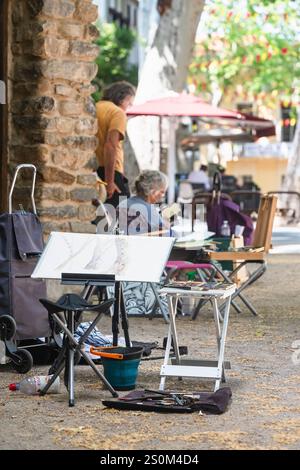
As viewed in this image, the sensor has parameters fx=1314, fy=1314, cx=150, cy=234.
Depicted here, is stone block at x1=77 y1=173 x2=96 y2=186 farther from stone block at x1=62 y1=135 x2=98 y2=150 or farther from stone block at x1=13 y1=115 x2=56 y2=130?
stone block at x1=13 y1=115 x2=56 y2=130

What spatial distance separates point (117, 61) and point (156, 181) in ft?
79.2

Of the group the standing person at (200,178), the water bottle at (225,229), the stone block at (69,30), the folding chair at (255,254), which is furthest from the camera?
the standing person at (200,178)

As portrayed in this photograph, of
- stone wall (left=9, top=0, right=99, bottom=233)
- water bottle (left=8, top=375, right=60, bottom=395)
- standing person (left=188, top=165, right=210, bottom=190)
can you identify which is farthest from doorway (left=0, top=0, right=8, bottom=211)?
standing person (left=188, top=165, right=210, bottom=190)

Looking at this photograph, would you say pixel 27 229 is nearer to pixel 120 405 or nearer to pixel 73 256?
pixel 73 256

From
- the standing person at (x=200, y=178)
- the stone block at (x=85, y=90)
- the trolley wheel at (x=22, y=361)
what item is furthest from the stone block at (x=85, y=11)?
the standing person at (x=200, y=178)

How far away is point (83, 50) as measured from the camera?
12.1 metres

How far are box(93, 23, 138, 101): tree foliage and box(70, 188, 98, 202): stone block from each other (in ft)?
70.0

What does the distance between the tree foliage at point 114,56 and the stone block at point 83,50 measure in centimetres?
2123

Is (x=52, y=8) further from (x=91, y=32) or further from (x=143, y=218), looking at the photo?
(x=143, y=218)

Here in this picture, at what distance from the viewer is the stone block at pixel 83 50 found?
12000mm

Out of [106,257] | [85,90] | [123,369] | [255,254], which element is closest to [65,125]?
[85,90]

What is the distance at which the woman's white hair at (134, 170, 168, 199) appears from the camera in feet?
36.7

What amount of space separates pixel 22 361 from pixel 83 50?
4.50 meters

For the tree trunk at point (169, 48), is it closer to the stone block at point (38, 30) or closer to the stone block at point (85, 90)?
the stone block at point (85, 90)
